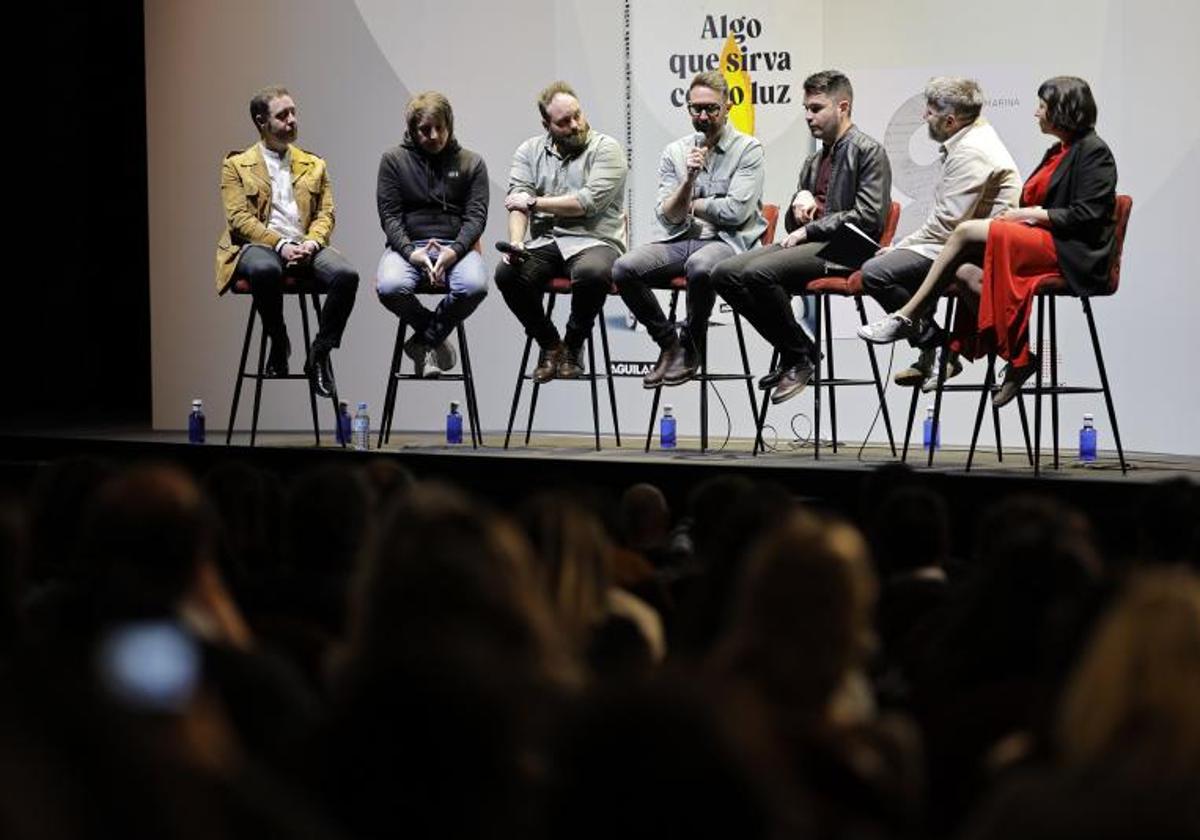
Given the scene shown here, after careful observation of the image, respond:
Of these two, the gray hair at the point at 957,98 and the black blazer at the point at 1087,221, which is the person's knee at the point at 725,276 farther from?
the black blazer at the point at 1087,221

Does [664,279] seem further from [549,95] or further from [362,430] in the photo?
[362,430]

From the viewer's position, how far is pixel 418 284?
645 cm

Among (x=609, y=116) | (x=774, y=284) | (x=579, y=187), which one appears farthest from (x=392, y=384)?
(x=609, y=116)

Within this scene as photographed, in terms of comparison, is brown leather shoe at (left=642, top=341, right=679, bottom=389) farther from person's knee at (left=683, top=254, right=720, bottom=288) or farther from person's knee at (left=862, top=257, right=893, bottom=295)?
person's knee at (left=862, top=257, right=893, bottom=295)

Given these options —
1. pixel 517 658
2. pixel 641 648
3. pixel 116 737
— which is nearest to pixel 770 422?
pixel 641 648

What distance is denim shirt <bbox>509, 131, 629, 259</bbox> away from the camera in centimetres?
636

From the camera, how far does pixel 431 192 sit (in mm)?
6609

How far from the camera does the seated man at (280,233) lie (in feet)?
21.1

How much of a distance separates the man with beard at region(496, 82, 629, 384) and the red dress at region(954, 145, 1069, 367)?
151 cm

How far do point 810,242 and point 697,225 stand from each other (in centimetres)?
49

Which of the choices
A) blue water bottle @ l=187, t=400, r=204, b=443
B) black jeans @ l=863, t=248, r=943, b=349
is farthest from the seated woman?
blue water bottle @ l=187, t=400, r=204, b=443

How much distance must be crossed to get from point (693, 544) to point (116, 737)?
283 centimetres

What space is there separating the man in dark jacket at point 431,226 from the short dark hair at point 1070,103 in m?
2.14

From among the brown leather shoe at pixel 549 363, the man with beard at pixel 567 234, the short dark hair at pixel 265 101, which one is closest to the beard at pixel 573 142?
the man with beard at pixel 567 234
